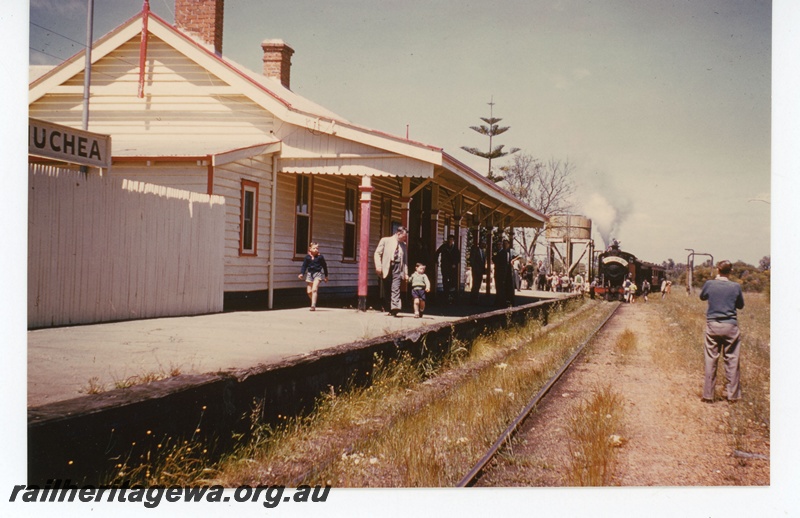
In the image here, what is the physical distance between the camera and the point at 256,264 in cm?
1317

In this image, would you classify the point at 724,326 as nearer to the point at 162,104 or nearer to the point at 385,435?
the point at 385,435

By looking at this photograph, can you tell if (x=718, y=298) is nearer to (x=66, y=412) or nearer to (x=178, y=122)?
(x=66, y=412)

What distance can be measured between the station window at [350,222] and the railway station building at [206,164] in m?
0.99

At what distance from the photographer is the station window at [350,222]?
1694cm

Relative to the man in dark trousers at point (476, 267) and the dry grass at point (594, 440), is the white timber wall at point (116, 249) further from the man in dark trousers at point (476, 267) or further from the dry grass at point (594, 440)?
the man in dark trousers at point (476, 267)

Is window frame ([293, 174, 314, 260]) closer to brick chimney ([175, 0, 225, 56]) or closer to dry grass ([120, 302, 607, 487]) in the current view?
brick chimney ([175, 0, 225, 56])

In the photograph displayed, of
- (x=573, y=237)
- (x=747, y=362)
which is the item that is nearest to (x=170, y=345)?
(x=747, y=362)

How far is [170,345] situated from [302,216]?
768 cm

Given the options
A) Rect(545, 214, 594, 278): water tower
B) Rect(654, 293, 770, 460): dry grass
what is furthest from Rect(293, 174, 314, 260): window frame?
Rect(545, 214, 594, 278): water tower

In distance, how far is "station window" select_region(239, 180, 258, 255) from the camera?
42.0ft

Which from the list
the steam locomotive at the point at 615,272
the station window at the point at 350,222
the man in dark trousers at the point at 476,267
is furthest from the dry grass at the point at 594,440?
the steam locomotive at the point at 615,272

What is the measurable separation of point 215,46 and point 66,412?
41.4 ft

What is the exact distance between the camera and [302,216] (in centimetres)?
1491
